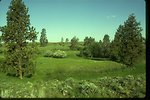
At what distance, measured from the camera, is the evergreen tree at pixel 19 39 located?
27.5 meters

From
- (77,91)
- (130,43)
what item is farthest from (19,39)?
(130,43)

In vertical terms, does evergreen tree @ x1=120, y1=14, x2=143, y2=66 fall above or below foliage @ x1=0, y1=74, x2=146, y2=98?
above

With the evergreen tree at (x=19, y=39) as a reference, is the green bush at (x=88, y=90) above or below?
below

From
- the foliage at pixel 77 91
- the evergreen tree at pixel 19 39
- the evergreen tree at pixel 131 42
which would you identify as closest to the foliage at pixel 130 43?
the evergreen tree at pixel 131 42

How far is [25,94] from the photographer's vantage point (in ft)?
49.9

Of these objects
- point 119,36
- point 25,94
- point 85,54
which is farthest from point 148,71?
point 85,54

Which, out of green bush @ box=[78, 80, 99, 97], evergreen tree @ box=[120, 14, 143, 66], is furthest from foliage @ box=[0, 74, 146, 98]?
evergreen tree @ box=[120, 14, 143, 66]

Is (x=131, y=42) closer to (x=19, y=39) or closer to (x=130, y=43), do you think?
(x=130, y=43)

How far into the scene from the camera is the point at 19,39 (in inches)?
1113

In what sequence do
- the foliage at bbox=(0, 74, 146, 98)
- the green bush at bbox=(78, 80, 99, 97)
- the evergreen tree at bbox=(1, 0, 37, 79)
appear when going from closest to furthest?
the foliage at bbox=(0, 74, 146, 98) < the green bush at bbox=(78, 80, 99, 97) < the evergreen tree at bbox=(1, 0, 37, 79)

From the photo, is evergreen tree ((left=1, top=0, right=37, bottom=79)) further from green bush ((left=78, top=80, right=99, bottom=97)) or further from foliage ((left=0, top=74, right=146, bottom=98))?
green bush ((left=78, top=80, right=99, bottom=97))

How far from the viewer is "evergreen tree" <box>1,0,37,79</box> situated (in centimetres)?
2748

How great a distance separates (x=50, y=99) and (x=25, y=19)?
49.7ft

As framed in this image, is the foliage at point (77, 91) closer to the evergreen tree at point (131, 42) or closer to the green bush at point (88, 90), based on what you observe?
the green bush at point (88, 90)
